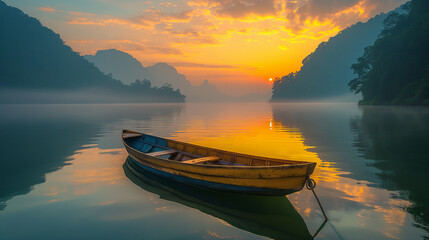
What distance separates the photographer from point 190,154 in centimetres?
1247

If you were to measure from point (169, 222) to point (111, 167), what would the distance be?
7.03 m

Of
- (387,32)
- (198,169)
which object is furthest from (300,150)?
(387,32)

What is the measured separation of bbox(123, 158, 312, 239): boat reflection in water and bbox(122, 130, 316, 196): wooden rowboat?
37cm

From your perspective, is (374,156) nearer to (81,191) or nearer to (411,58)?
(81,191)

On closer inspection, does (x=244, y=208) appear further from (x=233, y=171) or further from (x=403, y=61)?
(x=403, y=61)

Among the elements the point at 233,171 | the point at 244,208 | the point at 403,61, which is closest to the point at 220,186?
the point at 233,171

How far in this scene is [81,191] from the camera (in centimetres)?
959

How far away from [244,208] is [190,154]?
494 cm

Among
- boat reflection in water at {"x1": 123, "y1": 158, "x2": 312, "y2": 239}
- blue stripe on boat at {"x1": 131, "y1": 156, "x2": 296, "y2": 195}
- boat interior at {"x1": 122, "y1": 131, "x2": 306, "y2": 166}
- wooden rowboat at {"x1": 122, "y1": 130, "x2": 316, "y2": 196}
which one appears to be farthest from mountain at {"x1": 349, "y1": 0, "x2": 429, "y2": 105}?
blue stripe on boat at {"x1": 131, "y1": 156, "x2": 296, "y2": 195}

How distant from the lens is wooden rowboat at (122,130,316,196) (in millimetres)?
7320

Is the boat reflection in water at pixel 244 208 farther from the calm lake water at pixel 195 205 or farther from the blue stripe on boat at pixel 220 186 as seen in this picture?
the blue stripe on boat at pixel 220 186

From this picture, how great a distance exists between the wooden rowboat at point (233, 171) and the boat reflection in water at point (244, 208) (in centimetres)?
37

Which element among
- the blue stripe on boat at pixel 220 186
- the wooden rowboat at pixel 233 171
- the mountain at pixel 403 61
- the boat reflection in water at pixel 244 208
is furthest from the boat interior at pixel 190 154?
the mountain at pixel 403 61

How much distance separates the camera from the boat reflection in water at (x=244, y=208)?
6844 mm
